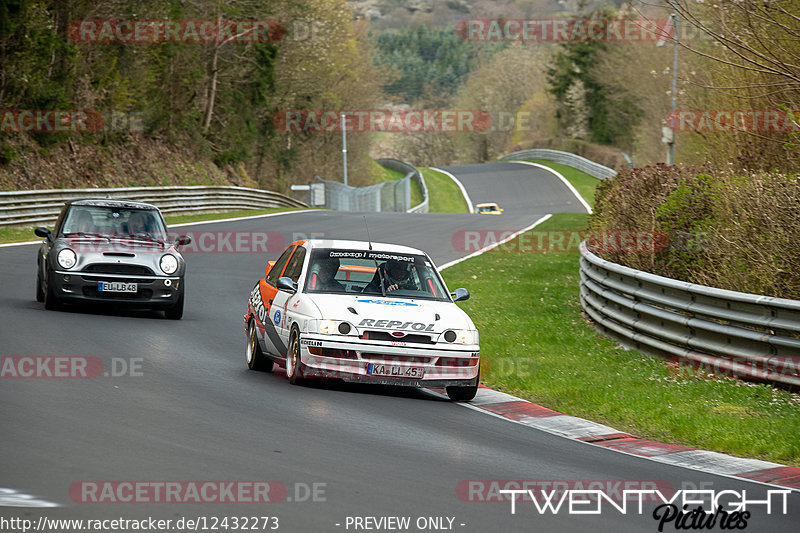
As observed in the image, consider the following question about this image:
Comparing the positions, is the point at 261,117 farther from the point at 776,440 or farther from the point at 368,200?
the point at 776,440

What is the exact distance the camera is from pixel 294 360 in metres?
10.7

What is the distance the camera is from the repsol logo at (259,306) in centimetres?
1173

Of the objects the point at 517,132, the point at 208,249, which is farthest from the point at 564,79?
the point at 208,249

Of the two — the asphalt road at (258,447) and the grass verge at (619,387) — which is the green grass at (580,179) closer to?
the grass verge at (619,387)

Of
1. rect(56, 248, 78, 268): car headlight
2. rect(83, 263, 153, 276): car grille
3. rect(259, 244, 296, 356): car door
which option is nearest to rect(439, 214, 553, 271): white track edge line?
rect(83, 263, 153, 276): car grille

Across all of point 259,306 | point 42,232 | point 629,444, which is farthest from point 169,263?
point 629,444

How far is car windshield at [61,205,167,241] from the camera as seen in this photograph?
1570 centimetres

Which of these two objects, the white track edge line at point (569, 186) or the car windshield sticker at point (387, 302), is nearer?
the car windshield sticker at point (387, 302)

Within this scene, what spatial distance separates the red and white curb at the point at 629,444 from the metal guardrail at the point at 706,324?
6.59 feet

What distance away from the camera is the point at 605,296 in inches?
580

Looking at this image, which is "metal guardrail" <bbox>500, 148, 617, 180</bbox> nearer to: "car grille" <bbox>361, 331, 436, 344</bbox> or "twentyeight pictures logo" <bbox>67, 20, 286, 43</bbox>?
"twentyeight pictures logo" <bbox>67, 20, 286, 43</bbox>

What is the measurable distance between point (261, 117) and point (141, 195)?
27.9 m

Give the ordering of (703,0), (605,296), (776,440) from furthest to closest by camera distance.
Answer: (605,296)
(703,0)
(776,440)

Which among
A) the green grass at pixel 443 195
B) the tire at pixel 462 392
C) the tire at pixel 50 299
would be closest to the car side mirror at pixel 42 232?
the tire at pixel 50 299
